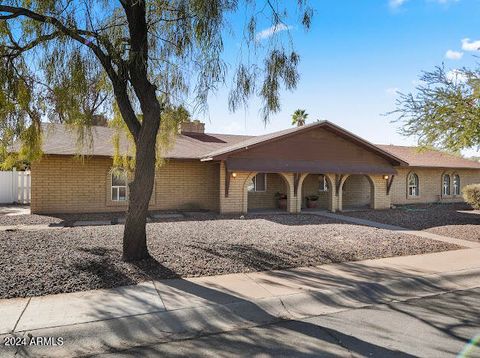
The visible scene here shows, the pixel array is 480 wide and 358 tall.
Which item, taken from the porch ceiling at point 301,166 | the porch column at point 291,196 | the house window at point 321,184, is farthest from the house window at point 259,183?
the house window at point 321,184

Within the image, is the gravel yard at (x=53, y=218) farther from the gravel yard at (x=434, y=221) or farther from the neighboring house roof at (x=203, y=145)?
the gravel yard at (x=434, y=221)

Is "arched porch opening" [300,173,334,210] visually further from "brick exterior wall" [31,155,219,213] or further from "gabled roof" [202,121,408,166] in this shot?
"brick exterior wall" [31,155,219,213]

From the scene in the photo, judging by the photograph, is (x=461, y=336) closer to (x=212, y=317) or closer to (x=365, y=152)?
(x=212, y=317)

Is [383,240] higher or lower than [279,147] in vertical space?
lower

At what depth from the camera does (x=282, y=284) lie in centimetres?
605

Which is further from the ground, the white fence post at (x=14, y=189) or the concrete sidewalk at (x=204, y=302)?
the white fence post at (x=14, y=189)

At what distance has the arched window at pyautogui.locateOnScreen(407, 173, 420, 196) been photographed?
22.8 metres

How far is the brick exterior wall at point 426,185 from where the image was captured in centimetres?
2222

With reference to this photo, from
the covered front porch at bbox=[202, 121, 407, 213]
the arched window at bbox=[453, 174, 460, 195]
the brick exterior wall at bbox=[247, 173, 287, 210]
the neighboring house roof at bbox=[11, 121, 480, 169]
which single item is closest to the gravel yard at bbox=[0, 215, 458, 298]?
the neighboring house roof at bbox=[11, 121, 480, 169]

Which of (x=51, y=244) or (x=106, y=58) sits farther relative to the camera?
(x=51, y=244)

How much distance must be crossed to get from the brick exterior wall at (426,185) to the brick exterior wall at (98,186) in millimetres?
12546

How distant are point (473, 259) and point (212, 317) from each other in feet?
22.6

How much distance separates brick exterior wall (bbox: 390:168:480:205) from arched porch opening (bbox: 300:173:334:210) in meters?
4.88

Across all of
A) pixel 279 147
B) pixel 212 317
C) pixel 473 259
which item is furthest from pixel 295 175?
pixel 212 317
